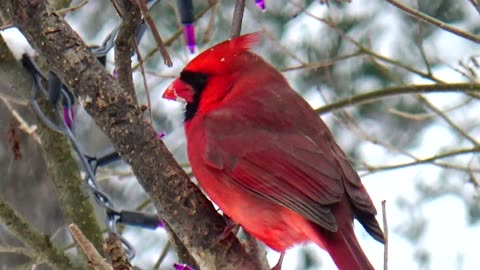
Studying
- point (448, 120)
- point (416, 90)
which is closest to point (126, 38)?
point (416, 90)

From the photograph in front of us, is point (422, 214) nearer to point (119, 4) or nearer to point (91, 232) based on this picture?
point (91, 232)

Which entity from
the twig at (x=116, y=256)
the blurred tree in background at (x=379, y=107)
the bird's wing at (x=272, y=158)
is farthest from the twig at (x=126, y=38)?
the blurred tree in background at (x=379, y=107)

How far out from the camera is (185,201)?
1.77 metres

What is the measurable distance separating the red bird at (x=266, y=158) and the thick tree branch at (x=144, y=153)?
16 centimetres

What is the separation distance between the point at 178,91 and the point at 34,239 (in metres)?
0.58

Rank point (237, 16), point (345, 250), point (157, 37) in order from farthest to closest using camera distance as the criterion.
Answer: point (237, 16)
point (345, 250)
point (157, 37)

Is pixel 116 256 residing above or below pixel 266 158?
below

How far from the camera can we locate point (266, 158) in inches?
86.7

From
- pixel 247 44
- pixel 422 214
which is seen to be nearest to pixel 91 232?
pixel 247 44

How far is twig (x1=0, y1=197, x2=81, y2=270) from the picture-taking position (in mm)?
2422

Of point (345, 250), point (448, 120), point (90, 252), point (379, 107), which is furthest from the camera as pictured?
point (379, 107)

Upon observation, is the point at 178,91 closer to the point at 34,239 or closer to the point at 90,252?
the point at 34,239

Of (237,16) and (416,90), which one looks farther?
(416,90)

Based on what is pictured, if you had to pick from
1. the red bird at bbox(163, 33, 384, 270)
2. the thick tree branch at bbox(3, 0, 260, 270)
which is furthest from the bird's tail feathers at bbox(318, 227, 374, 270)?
the thick tree branch at bbox(3, 0, 260, 270)
